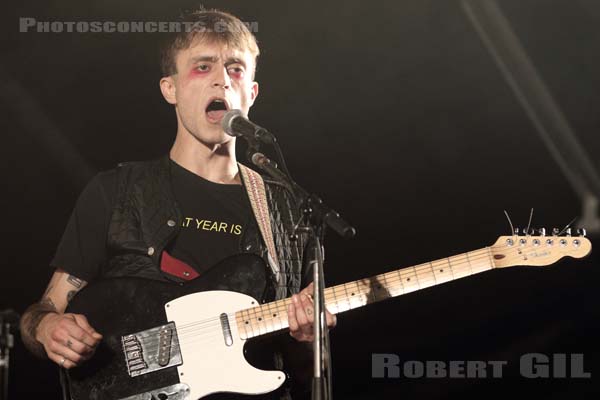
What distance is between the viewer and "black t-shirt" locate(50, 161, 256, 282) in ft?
10.4

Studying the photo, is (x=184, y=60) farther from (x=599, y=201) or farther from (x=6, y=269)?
(x=599, y=201)

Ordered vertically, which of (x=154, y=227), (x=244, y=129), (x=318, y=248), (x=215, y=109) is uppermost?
(x=215, y=109)

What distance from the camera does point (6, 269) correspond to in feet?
11.5

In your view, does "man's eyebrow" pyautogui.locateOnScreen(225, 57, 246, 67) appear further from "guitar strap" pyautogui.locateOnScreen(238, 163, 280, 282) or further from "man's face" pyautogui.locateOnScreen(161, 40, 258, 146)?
"guitar strap" pyautogui.locateOnScreen(238, 163, 280, 282)

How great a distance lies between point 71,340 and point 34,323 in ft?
1.03

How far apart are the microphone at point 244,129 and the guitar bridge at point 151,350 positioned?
2.69 ft

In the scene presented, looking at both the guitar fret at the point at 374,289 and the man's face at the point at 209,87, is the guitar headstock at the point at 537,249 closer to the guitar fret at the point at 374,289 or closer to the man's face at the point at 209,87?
the guitar fret at the point at 374,289

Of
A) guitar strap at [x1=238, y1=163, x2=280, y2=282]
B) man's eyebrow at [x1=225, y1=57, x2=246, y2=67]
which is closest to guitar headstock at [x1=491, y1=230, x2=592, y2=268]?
guitar strap at [x1=238, y1=163, x2=280, y2=282]

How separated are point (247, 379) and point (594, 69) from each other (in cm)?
221

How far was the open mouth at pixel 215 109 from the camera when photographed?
11.0 feet

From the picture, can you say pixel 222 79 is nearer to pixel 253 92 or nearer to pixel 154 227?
pixel 253 92

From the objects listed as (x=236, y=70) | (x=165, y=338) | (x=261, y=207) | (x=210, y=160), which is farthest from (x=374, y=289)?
(x=236, y=70)

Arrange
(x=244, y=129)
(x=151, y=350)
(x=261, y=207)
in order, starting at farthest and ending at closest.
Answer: (x=261, y=207)
(x=151, y=350)
(x=244, y=129)

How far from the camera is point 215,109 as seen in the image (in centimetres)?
337
